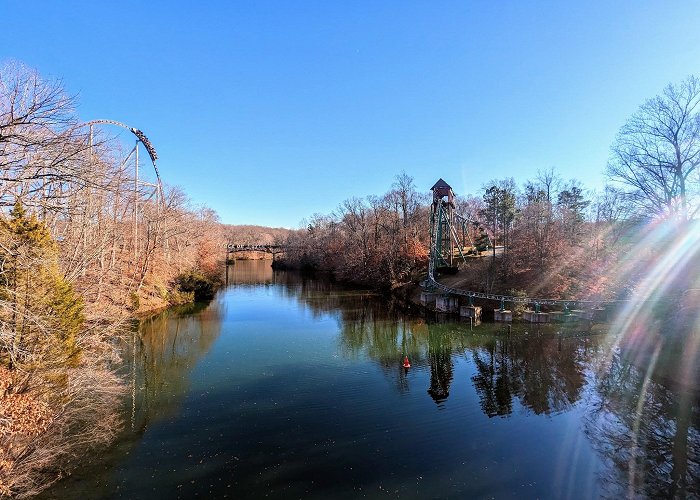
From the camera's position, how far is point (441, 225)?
137 feet

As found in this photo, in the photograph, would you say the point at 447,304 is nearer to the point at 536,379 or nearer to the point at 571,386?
the point at 536,379

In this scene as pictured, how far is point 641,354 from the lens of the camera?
17312 millimetres

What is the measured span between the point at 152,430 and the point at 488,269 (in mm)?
28622

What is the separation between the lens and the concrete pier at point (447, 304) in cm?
3045

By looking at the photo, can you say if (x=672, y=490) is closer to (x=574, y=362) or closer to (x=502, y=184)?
(x=574, y=362)

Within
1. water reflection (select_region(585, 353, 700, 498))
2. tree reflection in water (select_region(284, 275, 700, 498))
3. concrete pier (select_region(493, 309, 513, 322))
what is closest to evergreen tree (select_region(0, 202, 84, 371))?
tree reflection in water (select_region(284, 275, 700, 498))

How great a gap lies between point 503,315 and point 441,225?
17.8 meters

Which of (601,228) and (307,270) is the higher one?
(601,228)

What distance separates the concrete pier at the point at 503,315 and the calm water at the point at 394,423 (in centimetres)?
402

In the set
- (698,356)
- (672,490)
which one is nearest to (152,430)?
(672,490)

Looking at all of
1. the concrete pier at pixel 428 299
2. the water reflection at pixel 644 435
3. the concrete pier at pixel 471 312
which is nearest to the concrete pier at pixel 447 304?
the concrete pier at pixel 428 299

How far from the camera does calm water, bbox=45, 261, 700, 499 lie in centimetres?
859

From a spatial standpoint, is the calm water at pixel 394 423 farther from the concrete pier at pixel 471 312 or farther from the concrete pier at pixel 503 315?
the concrete pier at pixel 471 312

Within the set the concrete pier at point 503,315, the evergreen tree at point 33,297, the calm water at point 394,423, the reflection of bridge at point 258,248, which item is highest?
the reflection of bridge at point 258,248
